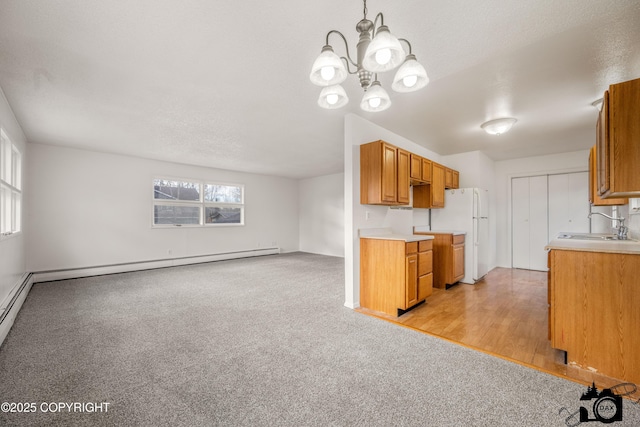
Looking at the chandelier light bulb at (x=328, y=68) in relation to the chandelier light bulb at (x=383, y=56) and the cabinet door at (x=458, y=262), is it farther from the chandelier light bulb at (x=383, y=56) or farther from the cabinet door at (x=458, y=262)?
the cabinet door at (x=458, y=262)

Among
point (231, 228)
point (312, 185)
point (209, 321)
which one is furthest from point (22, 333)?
point (312, 185)

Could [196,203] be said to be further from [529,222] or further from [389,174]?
[529,222]

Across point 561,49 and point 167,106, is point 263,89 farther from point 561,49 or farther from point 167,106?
point 561,49

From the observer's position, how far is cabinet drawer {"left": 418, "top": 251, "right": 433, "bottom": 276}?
3.40m

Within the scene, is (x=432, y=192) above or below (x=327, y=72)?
below

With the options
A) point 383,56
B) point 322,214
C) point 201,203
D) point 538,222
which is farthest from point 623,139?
point 201,203

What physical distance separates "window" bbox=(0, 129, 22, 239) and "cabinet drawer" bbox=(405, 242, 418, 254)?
15.0 feet

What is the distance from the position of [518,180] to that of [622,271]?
16.1 ft

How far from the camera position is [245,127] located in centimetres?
413

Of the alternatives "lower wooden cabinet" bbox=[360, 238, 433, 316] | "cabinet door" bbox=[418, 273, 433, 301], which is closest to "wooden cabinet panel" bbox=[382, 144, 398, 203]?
"lower wooden cabinet" bbox=[360, 238, 433, 316]

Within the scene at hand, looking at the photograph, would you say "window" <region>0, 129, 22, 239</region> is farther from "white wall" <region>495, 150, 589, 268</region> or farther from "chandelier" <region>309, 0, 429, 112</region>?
"white wall" <region>495, 150, 589, 268</region>

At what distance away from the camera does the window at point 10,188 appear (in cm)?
331

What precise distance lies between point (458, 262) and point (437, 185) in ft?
4.50

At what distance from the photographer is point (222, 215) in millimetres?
7473
